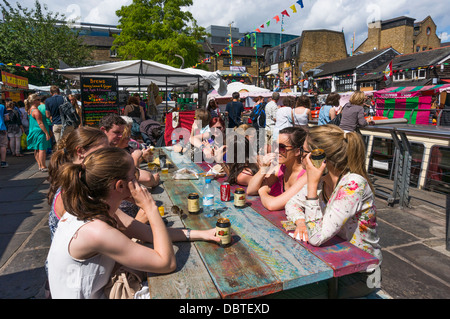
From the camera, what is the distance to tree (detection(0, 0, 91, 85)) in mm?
18438

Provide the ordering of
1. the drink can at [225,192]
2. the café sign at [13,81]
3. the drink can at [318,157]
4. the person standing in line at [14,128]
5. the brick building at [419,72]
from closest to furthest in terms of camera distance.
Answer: the drink can at [318,157] < the drink can at [225,192] < the person standing in line at [14,128] < the café sign at [13,81] < the brick building at [419,72]

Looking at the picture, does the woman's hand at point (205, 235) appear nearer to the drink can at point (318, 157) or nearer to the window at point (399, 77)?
the drink can at point (318, 157)

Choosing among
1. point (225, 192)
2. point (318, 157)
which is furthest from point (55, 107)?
point (318, 157)

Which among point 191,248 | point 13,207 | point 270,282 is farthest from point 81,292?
point 13,207

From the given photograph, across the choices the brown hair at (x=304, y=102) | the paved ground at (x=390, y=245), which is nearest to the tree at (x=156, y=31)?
the brown hair at (x=304, y=102)

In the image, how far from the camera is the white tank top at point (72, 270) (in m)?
1.44

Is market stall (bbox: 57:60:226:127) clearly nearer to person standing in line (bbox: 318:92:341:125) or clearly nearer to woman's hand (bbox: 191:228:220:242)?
person standing in line (bbox: 318:92:341:125)

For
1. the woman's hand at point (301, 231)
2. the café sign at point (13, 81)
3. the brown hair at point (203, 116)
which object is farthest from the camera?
the café sign at point (13, 81)

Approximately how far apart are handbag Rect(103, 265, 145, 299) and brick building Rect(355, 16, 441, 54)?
152ft

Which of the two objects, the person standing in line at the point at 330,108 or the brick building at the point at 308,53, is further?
the brick building at the point at 308,53

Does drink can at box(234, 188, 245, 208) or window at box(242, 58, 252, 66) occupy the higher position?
window at box(242, 58, 252, 66)

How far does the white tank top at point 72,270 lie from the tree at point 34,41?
20315 millimetres

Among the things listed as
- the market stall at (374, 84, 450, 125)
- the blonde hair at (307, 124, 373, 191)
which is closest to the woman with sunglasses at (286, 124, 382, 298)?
the blonde hair at (307, 124, 373, 191)

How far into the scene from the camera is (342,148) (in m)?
2.00
